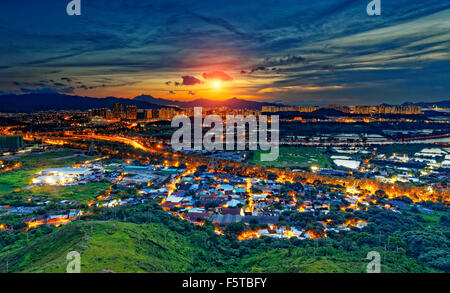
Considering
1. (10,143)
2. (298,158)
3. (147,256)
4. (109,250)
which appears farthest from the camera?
(10,143)

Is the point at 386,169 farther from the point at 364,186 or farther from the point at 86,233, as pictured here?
the point at 86,233

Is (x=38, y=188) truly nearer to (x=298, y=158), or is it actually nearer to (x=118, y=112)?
(x=298, y=158)

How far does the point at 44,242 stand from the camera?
820 cm

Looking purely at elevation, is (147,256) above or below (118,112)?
below

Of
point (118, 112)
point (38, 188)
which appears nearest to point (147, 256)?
point (38, 188)

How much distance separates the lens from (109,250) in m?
7.15

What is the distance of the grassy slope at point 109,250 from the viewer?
6.52 m

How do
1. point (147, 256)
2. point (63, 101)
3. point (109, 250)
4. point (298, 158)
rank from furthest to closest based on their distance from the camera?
point (63, 101), point (298, 158), point (147, 256), point (109, 250)

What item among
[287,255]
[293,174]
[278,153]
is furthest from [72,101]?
[287,255]

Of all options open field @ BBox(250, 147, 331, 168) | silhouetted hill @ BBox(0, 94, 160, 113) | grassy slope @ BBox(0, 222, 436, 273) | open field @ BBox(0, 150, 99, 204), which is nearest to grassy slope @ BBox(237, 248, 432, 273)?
grassy slope @ BBox(0, 222, 436, 273)

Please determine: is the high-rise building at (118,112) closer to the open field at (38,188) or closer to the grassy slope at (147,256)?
the open field at (38,188)

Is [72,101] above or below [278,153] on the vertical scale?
above
